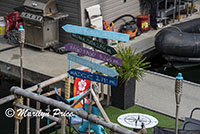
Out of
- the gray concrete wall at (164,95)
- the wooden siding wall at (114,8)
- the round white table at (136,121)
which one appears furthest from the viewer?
the wooden siding wall at (114,8)

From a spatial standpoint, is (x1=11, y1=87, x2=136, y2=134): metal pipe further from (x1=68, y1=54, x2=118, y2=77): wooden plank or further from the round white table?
the round white table

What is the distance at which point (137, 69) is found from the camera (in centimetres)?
859

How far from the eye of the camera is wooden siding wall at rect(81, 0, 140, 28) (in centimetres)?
1287

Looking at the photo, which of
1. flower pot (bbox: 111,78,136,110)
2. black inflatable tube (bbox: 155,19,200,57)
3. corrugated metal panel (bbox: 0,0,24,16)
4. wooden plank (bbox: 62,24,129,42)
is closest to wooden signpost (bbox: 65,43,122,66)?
wooden plank (bbox: 62,24,129,42)

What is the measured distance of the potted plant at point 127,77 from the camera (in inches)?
336

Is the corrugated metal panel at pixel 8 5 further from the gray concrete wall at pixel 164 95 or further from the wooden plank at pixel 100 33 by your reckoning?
the wooden plank at pixel 100 33

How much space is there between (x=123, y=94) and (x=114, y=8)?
5.92m

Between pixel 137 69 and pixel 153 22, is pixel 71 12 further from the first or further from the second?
pixel 137 69

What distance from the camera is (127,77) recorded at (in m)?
8.55

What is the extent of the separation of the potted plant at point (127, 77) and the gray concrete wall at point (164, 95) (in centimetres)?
71

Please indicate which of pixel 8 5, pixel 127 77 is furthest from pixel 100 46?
pixel 8 5

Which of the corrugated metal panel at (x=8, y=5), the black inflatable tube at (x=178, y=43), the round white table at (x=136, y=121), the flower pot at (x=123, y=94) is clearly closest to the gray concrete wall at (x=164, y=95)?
the flower pot at (x=123, y=94)

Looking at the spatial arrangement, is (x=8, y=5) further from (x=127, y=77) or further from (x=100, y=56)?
(x=100, y=56)

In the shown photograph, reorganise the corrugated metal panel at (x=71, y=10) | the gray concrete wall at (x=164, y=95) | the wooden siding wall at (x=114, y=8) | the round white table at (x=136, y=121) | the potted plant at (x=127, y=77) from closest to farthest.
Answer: the round white table at (x=136, y=121) < the potted plant at (x=127, y=77) < the gray concrete wall at (x=164, y=95) < the corrugated metal panel at (x=71, y=10) < the wooden siding wall at (x=114, y=8)
